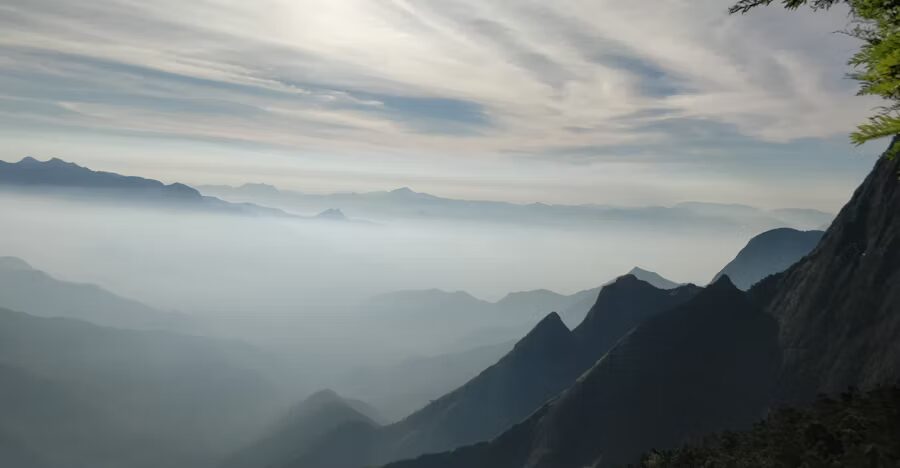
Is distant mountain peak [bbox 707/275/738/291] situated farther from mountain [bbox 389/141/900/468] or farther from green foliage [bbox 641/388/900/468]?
green foliage [bbox 641/388/900/468]

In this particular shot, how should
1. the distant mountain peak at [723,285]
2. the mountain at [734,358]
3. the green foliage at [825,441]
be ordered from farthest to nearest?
1. the distant mountain peak at [723,285]
2. the mountain at [734,358]
3. the green foliage at [825,441]

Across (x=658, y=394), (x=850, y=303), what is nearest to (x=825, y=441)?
(x=850, y=303)

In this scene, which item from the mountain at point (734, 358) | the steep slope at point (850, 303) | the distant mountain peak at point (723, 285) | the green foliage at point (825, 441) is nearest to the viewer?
the green foliage at point (825, 441)

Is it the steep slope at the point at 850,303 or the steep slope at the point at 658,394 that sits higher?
the steep slope at the point at 850,303

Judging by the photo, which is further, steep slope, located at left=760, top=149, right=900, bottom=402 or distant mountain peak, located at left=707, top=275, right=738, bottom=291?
distant mountain peak, located at left=707, top=275, right=738, bottom=291

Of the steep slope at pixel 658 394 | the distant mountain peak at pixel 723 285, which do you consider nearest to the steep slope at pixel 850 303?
the steep slope at pixel 658 394

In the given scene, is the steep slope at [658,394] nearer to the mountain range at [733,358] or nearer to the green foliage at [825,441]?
the mountain range at [733,358]

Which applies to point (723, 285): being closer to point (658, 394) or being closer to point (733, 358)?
point (733, 358)

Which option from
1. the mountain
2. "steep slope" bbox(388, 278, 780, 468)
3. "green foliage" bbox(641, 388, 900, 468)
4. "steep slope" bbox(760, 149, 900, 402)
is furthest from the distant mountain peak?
"green foliage" bbox(641, 388, 900, 468)
